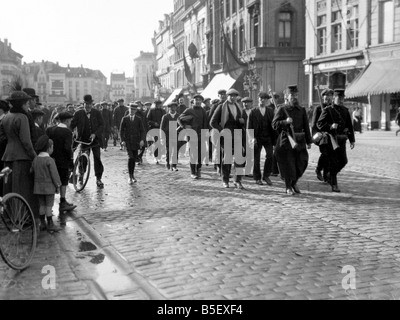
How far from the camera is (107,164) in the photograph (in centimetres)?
1619

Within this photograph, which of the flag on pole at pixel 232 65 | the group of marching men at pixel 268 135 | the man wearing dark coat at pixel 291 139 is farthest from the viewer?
the flag on pole at pixel 232 65

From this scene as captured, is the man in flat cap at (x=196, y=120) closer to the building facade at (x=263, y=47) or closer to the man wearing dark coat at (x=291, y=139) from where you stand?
the man wearing dark coat at (x=291, y=139)

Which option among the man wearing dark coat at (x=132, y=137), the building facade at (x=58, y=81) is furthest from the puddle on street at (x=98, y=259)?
the building facade at (x=58, y=81)

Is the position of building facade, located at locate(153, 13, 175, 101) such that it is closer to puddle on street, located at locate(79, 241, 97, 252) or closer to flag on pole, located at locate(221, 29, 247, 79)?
flag on pole, located at locate(221, 29, 247, 79)

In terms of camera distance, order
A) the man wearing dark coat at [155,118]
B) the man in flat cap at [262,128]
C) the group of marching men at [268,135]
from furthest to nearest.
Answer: the man wearing dark coat at [155,118], the man in flat cap at [262,128], the group of marching men at [268,135]

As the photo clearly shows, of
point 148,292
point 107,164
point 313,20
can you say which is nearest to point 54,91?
point 313,20

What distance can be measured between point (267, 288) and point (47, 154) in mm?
3739

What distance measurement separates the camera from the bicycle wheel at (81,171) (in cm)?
1074

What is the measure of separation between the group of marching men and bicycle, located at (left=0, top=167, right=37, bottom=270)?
5512 mm

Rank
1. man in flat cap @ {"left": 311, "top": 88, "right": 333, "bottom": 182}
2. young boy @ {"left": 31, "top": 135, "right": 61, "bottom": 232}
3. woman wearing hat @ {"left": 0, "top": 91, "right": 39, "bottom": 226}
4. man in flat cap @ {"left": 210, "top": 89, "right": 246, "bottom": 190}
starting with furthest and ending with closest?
man in flat cap @ {"left": 210, "top": 89, "right": 246, "bottom": 190}, man in flat cap @ {"left": 311, "top": 88, "right": 333, "bottom": 182}, young boy @ {"left": 31, "top": 135, "right": 61, "bottom": 232}, woman wearing hat @ {"left": 0, "top": 91, "right": 39, "bottom": 226}

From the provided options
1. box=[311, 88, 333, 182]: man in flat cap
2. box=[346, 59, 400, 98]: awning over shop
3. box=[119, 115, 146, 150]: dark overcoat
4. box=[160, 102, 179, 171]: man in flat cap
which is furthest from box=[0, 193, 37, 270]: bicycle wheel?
box=[346, 59, 400, 98]: awning over shop

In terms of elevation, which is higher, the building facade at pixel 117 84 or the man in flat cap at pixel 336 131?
the building facade at pixel 117 84

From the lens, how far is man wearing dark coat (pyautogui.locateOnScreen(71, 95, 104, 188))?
11.0m
